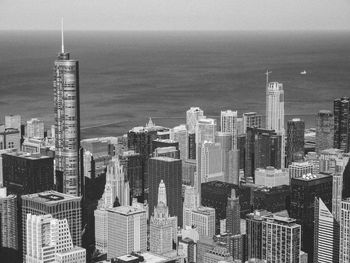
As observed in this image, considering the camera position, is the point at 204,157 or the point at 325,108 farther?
the point at 325,108

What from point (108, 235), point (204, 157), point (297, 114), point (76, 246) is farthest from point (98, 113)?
point (76, 246)

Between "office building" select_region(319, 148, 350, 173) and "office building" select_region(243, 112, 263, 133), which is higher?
"office building" select_region(243, 112, 263, 133)

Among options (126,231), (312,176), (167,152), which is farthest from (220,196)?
(126,231)

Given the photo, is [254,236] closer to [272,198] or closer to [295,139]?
[272,198]

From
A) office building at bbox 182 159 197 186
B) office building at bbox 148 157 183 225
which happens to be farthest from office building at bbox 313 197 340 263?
office building at bbox 182 159 197 186

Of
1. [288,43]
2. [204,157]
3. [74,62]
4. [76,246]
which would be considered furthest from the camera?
[288,43]

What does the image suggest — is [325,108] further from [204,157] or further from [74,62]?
[74,62]

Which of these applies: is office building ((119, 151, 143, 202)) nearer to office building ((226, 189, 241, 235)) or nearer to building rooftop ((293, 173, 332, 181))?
office building ((226, 189, 241, 235))
